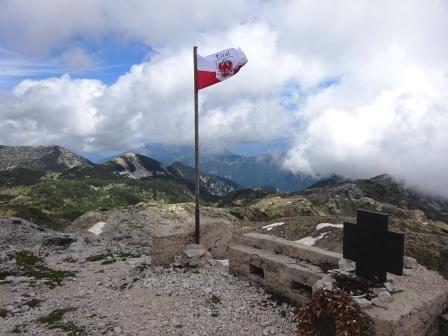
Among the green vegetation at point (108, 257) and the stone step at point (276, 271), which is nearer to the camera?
the stone step at point (276, 271)

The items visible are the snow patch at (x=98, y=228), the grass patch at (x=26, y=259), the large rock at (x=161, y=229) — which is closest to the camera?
the large rock at (x=161, y=229)

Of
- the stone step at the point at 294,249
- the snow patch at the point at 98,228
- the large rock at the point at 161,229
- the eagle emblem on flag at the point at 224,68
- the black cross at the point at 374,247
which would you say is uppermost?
the eagle emblem on flag at the point at 224,68

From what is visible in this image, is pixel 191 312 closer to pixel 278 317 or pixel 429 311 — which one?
pixel 278 317

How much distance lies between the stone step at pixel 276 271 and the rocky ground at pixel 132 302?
1.62ft

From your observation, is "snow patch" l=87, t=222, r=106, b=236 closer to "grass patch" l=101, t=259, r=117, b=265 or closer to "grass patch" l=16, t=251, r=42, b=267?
"grass patch" l=16, t=251, r=42, b=267

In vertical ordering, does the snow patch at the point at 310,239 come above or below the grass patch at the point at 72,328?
below

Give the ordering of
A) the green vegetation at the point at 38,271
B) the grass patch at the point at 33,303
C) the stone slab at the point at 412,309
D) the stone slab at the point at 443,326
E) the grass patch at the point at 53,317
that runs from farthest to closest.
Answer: the green vegetation at the point at 38,271
the grass patch at the point at 33,303
the grass patch at the point at 53,317
the stone slab at the point at 443,326
the stone slab at the point at 412,309

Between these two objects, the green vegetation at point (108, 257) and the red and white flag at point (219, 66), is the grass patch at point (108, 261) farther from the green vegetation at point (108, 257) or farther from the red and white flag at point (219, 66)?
the red and white flag at point (219, 66)

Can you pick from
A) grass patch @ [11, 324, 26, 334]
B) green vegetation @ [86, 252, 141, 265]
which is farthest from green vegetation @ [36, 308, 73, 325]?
green vegetation @ [86, 252, 141, 265]

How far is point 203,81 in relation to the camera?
20031 mm

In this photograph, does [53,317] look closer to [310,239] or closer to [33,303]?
[33,303]

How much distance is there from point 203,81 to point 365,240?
11.7 meters

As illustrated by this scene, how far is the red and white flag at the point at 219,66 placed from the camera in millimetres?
19844

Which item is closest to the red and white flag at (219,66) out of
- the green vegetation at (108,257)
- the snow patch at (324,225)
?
the green vegetation at (108,257)
